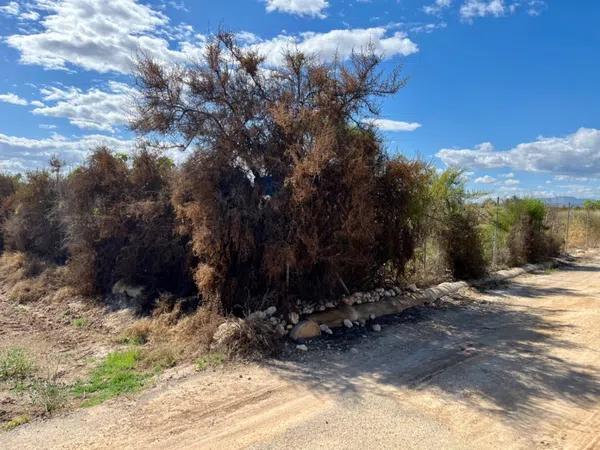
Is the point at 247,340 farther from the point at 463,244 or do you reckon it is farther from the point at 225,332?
the point at 463,244

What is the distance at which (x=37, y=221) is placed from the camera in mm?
17547

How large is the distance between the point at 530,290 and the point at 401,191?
5.68 meters

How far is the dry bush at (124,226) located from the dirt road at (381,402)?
4.81m

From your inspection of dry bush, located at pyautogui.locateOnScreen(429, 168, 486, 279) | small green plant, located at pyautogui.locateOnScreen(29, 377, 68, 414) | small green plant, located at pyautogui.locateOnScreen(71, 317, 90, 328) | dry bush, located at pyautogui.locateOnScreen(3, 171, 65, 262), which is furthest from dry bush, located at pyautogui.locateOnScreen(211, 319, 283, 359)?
dry bush, located at pyautogui.locateOnScreen(3, 171, 65, 262)

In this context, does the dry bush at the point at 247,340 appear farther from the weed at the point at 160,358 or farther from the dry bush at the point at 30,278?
the dry bush at the point at 30,278

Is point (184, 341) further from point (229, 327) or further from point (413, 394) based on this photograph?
point (413, 394)

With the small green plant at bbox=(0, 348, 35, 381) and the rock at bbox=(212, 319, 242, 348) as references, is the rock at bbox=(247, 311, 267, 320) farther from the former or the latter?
the small green plant at bbox=(0, 348, 35, 381)

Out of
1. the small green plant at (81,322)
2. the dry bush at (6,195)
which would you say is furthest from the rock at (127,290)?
the dry bush at (6,195)

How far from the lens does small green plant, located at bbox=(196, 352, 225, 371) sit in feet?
20.6

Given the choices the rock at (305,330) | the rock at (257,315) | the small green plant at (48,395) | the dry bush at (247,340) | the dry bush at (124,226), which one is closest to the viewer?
the small green plant at (48,395)

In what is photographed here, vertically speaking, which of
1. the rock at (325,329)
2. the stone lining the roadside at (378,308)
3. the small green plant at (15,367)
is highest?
the stone lining the roadside at (378,308)

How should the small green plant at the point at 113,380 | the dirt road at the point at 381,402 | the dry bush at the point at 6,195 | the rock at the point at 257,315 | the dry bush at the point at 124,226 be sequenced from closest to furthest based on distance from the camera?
the dirt road at the point at 381,402, the small green plant at the point at 113,380, the rock at the point at 257,315, the dry bush at the point at 124,226, the dry bush at the point at 6,195

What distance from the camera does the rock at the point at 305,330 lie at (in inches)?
286

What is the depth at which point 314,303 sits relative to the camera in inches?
319
